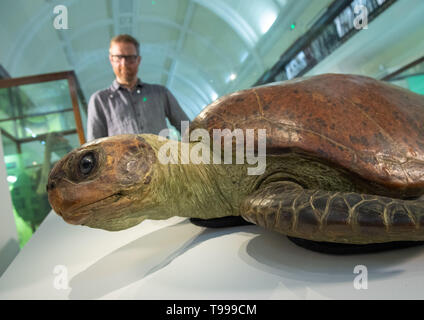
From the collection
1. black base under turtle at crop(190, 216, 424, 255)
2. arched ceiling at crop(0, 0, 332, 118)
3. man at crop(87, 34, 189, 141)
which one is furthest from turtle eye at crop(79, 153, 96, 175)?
arched ceiling at crop(0, 0, 332, 118)

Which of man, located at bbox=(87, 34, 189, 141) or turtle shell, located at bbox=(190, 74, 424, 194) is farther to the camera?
man, located at bbox=(87, 34, 189, 141)

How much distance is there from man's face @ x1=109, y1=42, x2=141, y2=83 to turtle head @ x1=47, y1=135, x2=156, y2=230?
3.79 ft

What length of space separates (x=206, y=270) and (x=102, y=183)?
388 millimetres

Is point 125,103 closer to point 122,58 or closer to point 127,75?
point 127,75

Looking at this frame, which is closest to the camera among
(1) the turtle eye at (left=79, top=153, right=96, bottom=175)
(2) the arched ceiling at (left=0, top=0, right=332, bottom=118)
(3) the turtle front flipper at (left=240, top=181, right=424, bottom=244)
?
(3) the turtle front flipper at (left=240, top=181, right=424, bottom=244)

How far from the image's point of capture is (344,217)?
23.2 inches

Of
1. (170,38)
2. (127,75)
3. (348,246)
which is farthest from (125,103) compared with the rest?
(170,38)

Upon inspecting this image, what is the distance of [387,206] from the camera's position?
592 mm

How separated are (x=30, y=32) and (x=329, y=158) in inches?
171

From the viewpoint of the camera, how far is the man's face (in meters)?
1.81

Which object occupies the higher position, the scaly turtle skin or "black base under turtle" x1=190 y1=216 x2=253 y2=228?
the scaly turtle skin

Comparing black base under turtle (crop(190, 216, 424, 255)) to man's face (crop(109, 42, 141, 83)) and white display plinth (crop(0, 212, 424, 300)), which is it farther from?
man's face (crop(109, 42, 141, 83))

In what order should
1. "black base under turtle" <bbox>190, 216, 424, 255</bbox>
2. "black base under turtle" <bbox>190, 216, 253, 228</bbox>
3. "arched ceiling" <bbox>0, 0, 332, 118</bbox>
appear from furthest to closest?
"arched ceiling" <bbox>0, 0, 332, 118</bbox>
"black base under turtle" <bbox>190, 216, 253, 228</bbox>
"black base under turtle" <bbox>190, 216, 424, 255</bbox>

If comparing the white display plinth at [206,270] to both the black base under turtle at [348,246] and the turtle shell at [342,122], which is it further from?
the turtle shell at [342,122]
